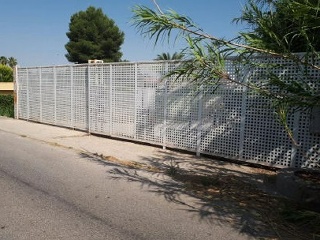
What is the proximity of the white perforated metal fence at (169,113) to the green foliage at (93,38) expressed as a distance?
26033 mm

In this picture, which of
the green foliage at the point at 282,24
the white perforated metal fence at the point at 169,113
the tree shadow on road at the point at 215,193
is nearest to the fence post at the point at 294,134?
the white perforated metal fence at the point at 169,113

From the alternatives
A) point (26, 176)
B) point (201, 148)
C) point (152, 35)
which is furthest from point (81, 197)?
point (201, 148)

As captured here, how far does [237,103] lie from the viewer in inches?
292

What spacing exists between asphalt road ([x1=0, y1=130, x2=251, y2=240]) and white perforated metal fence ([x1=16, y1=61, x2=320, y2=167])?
190cm

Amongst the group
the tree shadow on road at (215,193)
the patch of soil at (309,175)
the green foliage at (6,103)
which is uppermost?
the green foliage at (6,103)

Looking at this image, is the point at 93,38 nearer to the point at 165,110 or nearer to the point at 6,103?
the point at 6,103

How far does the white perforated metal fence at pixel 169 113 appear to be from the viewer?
6918mm

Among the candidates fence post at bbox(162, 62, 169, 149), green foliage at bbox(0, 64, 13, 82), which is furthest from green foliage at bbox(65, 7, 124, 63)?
fence post at bbox(162, 62, 169, 149)

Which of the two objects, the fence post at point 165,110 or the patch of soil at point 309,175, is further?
the fence post at point 165,110

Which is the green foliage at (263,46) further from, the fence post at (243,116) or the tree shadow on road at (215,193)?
the fence post at (243,116)

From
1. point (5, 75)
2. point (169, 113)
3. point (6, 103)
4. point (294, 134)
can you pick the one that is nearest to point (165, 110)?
point (169, 113)

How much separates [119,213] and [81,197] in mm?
871

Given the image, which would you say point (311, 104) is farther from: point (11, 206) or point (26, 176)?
point (26, 176)

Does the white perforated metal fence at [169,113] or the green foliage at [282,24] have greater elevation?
the green foliage at [282,24]
